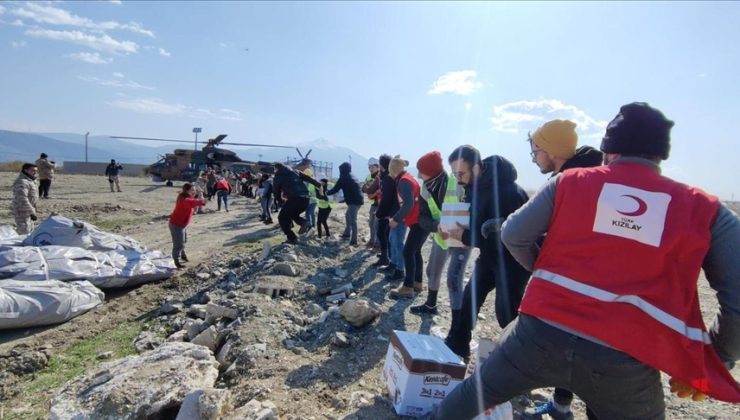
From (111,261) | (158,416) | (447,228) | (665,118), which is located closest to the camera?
(665,118)

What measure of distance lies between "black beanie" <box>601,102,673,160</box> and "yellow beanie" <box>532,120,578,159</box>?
0.77 meters

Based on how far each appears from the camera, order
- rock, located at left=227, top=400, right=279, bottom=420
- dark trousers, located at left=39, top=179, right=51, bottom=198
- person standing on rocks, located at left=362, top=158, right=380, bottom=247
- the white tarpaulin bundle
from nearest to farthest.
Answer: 1. rock, located at left=227, top=400, right=279, bottom=420
2. the white tarpaulin bundle
3. person standing on rocks, located at left=362, top=158, right=380, bottom=247
4. dark trousers, located at left=39, top=179, right=51, bottom=198

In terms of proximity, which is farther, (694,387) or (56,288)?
(56,288)

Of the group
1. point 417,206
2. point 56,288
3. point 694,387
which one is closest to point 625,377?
point 694,387

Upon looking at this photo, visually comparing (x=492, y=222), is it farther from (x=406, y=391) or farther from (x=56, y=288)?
(x=56, y=288)

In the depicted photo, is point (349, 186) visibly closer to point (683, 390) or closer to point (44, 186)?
point (683, 390)

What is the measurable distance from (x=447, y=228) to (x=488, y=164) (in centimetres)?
60

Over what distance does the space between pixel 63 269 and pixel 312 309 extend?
3560 mm

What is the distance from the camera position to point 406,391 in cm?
261

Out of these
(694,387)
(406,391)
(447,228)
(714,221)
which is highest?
(714,221)

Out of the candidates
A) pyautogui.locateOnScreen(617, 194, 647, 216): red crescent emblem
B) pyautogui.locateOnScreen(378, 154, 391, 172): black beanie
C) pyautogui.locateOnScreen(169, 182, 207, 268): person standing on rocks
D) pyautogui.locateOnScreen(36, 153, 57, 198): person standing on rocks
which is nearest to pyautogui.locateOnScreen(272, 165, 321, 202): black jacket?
pyautogui.locateOnScreen(169, 182, 207, 268): person standing on rocks

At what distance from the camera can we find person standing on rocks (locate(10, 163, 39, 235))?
7.90 metres

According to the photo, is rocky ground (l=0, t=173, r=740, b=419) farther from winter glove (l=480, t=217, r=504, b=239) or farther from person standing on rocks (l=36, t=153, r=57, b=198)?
person standing on rocks (l=36, t=153, r=57, b=198)

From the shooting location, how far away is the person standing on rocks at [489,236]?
114 inches
